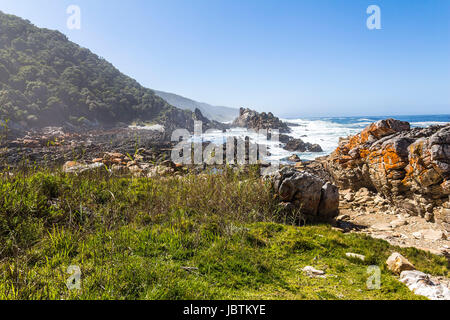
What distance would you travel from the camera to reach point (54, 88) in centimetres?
4559

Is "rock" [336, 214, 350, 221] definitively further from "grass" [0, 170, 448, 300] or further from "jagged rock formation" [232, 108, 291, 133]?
"jagged rock formation" [232, 108, 291, 133]

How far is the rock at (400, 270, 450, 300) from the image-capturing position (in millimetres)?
2801

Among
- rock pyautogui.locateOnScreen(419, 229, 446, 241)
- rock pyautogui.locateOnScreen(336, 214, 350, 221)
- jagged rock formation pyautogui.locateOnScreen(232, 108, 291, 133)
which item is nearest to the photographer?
rock pyautogui.locateOnScreen(419, 229, 446, 241)

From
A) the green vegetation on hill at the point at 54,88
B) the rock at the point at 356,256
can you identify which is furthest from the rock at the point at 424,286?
the green vegetation on hill at the point at 54,88

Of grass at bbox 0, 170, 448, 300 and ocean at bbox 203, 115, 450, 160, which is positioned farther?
ocean at bbox 203, 115, 450, 160

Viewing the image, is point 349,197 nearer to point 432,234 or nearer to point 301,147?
point 432,234

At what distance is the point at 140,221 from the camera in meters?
4.31

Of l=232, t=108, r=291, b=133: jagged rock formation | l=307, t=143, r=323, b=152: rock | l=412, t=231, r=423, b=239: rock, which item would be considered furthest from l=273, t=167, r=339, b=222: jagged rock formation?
l=232, t=108, r=291, b=133: jagged rock formation

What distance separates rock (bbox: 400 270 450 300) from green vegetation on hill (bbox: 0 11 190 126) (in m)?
40.7

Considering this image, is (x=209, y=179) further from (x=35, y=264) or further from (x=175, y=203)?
(x=35, y=264)

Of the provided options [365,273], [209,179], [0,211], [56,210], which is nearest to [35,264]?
[0,211]

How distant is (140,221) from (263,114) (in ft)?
187

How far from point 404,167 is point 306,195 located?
4389 millimetres
